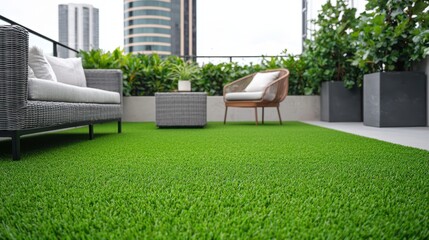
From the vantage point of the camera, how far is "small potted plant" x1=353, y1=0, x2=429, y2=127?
368cm

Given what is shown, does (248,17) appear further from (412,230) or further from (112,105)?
(412,230)

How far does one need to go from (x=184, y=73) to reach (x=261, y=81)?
106 cm

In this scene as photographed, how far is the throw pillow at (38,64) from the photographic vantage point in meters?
2.75

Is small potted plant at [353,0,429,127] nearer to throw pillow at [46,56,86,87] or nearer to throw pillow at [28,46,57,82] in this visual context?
throw pillow at [46,56,86,87]

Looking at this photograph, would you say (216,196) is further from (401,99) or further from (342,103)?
(342,103)

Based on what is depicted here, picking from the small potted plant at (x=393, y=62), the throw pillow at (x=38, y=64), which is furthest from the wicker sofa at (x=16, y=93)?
the small potted plant at (x=393, y=62)

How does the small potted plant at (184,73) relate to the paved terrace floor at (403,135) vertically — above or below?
above

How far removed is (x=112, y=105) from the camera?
307 cm

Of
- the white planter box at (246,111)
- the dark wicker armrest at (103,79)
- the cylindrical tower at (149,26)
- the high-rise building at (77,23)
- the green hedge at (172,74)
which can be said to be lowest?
the white planter box at (246,111)

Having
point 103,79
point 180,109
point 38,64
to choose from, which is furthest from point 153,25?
point 38,64

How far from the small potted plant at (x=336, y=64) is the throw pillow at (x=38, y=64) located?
343 centimetres

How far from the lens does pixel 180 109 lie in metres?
3.95

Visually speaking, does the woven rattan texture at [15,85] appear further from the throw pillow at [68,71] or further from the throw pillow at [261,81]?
the throw pillow at [261,81]

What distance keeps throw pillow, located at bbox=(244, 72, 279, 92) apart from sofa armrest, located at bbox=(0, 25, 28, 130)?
347 centimetres
